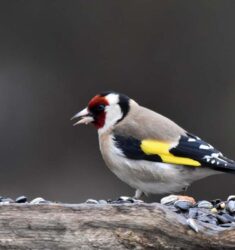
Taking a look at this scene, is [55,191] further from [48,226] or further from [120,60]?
[48,226]

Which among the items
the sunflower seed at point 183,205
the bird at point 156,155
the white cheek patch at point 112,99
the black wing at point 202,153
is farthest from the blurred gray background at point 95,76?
the sunflower seed at point 183,205

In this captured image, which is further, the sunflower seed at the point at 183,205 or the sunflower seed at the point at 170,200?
the sunflower seed at the point at 170,200

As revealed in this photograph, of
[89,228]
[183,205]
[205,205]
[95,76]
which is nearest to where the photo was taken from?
[89,228]

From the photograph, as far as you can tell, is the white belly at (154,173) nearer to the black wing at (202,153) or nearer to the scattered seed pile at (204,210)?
the black wing at (202,153)

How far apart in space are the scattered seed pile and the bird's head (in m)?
1.25

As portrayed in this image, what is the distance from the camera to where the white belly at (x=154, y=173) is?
533 centimetres

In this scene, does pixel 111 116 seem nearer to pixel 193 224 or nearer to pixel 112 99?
pixel 112 99

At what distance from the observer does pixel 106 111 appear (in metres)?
5.73

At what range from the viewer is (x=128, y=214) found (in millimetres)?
3811

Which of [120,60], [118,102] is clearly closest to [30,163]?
[120,60]

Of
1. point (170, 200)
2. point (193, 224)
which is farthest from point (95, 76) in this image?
point (193, 224)

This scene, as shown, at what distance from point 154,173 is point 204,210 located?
1.09m

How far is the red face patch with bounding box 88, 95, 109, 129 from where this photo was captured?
5.73 metres

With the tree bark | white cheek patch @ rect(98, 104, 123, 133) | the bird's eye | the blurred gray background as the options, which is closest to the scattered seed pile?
the tree bark
